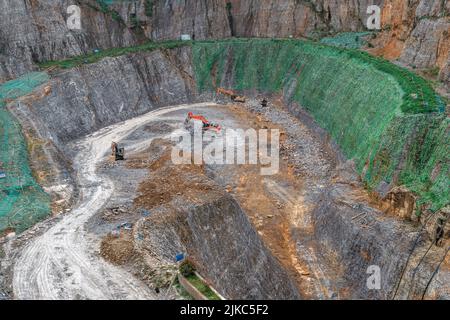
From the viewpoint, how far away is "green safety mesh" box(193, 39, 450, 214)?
29.3 m

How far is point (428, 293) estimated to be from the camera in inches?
920

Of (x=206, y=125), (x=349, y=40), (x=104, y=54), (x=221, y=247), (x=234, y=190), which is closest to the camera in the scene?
(x=221, y=247)

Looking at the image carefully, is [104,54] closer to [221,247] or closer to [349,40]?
[349,40]

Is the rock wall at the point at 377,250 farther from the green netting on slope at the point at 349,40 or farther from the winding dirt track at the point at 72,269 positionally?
the green netting on slope at the point at 349,40

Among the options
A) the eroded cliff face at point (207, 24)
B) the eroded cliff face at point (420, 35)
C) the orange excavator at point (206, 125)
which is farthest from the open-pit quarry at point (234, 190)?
the eroded cliff face at point (207, 24)

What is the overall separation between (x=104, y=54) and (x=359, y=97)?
28.5 meters

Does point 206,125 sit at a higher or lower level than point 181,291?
higher

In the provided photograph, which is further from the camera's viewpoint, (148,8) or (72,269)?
(148,8)

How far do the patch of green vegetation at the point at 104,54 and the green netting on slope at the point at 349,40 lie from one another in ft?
54.9

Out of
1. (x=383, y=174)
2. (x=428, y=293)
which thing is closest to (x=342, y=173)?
(x=383, y=174)

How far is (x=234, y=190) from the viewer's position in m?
36.7

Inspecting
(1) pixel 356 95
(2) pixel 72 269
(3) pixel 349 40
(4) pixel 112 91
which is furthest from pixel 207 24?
(2) pixel 72 269

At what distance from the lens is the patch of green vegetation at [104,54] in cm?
5044

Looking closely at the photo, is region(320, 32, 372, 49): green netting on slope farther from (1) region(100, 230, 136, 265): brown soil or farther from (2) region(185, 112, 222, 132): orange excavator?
(1) region(100, 230, 136, 265): brown soil
